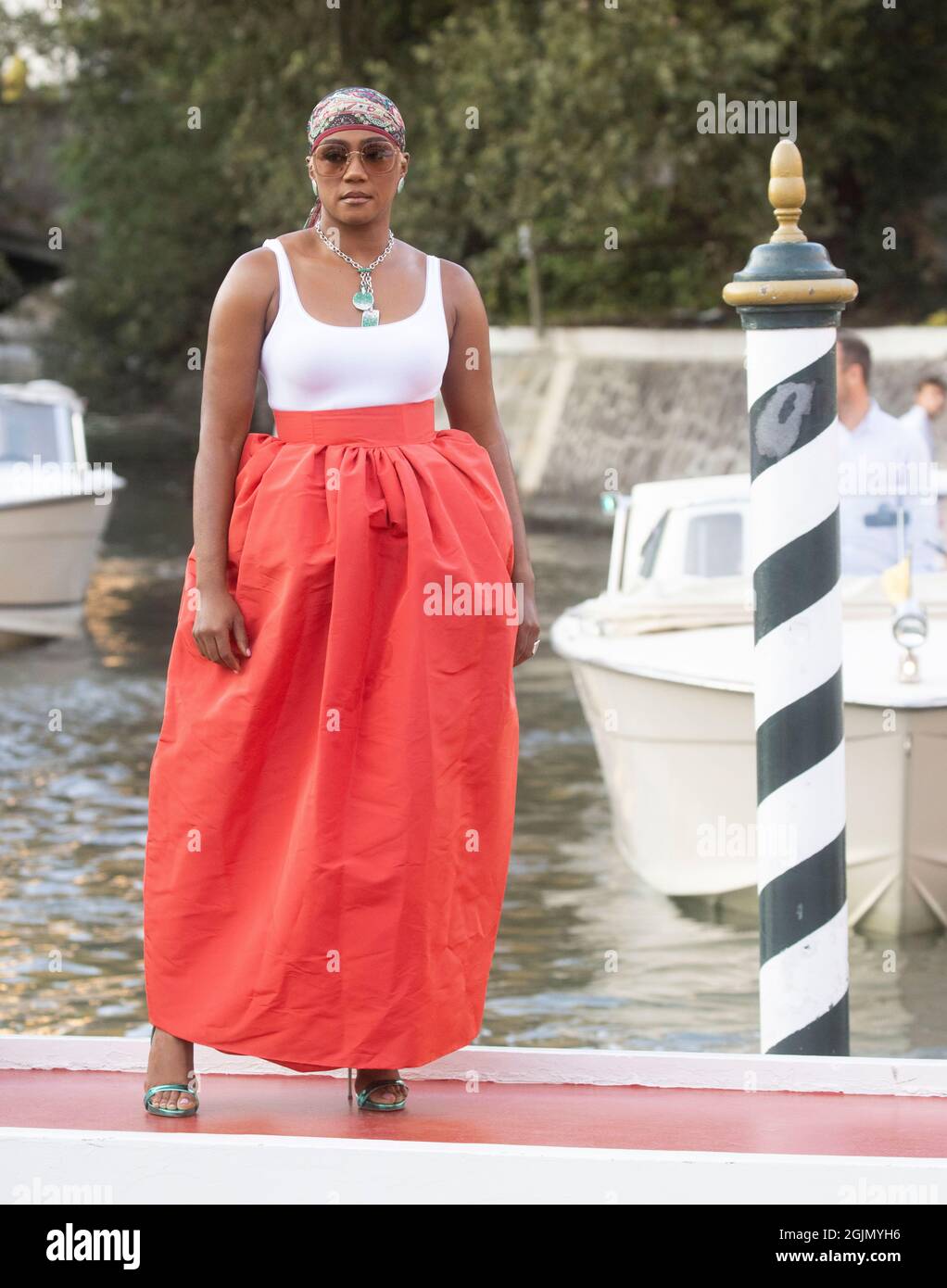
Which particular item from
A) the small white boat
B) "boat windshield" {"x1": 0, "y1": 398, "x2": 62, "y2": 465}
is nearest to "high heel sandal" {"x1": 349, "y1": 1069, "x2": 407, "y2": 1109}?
the small white boat

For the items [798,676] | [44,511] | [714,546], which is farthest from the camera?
[44,511]

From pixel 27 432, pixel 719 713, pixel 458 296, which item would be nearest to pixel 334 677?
pixel 458 296

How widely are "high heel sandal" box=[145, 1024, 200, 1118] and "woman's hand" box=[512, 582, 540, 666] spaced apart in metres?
1.04

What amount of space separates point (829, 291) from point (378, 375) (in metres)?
1.11

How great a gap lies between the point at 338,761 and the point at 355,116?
1.20 m

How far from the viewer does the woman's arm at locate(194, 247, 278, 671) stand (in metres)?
3.84

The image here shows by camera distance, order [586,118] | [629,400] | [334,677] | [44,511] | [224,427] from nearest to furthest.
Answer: [334,677] < [224,427] < [44,511] < [586,118] < [629,400]

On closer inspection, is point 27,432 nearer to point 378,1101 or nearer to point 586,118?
point 586,118

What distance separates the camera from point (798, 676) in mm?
4508

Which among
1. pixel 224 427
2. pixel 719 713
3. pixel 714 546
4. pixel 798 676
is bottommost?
pixel 719 713

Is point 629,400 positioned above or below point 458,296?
below

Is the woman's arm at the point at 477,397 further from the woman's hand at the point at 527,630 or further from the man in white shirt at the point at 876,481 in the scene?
the man in white shirt at the point at 876,481
